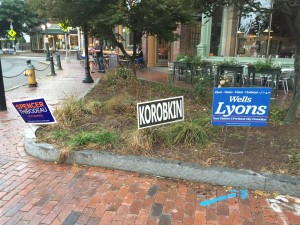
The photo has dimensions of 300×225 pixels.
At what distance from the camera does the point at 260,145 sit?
4.44 m

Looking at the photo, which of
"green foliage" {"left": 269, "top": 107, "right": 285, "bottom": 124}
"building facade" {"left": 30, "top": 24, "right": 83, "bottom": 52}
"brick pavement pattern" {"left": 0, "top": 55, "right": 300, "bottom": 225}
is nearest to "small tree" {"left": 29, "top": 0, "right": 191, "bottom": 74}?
"green foliage" {"left": 269, "top": 107, "right": 285, "bottom": 124}

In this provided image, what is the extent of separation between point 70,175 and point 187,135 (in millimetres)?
1792

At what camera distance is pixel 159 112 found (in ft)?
14.1

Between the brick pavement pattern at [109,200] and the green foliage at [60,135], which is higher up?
the green foliage at [60,135]

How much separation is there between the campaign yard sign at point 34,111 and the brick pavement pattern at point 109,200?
2.49ft

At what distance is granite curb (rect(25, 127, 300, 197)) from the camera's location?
11.6ft

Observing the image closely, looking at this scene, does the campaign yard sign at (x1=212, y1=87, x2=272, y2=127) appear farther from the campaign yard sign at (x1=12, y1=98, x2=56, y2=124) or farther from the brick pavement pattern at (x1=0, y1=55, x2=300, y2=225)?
the campaign yard sign at (x1=12, y1=98, x2=56, y2=124)

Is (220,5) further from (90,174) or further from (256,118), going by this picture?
(90,174)

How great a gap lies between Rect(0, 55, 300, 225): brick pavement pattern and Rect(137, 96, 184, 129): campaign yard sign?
2.57 ft

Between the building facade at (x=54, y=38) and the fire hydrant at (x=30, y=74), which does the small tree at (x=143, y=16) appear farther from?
the building facade at (x=54, y=38)

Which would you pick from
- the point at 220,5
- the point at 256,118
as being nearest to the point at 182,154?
the point at 256,118

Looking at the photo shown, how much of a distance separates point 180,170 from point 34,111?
100 inches

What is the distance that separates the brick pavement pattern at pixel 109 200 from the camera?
3.08 meters

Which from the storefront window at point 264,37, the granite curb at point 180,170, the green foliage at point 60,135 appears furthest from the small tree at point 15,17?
the granite curb at point 180,170
